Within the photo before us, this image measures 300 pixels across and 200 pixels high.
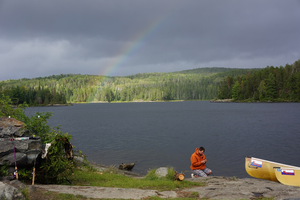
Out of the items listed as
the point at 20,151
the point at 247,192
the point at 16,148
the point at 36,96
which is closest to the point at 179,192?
the point at 247,192

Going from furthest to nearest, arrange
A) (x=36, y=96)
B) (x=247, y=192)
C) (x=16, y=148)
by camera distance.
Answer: (x=36, y=96)
(x=247, y=192)
(x=16, y=148)

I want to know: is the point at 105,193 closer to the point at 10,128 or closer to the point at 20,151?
the point at 20,151

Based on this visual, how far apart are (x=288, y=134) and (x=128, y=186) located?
3444 centimetres

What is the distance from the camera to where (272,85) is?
14238cm

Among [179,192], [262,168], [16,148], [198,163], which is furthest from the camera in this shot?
[198,163]

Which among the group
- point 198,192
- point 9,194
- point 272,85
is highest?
point 272,85

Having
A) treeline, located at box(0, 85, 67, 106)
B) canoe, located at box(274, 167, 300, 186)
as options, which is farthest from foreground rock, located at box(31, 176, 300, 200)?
treeline, located at box(0, 85, 67, 106)

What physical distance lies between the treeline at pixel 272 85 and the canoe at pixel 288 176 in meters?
141

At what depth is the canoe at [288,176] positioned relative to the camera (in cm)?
1280

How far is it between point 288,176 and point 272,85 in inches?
5759

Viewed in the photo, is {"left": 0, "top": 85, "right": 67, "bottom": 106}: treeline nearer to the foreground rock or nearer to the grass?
the grass

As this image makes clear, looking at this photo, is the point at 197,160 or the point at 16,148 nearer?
the point at 16,148

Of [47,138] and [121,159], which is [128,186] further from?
[121,159]

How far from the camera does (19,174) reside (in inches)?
399
